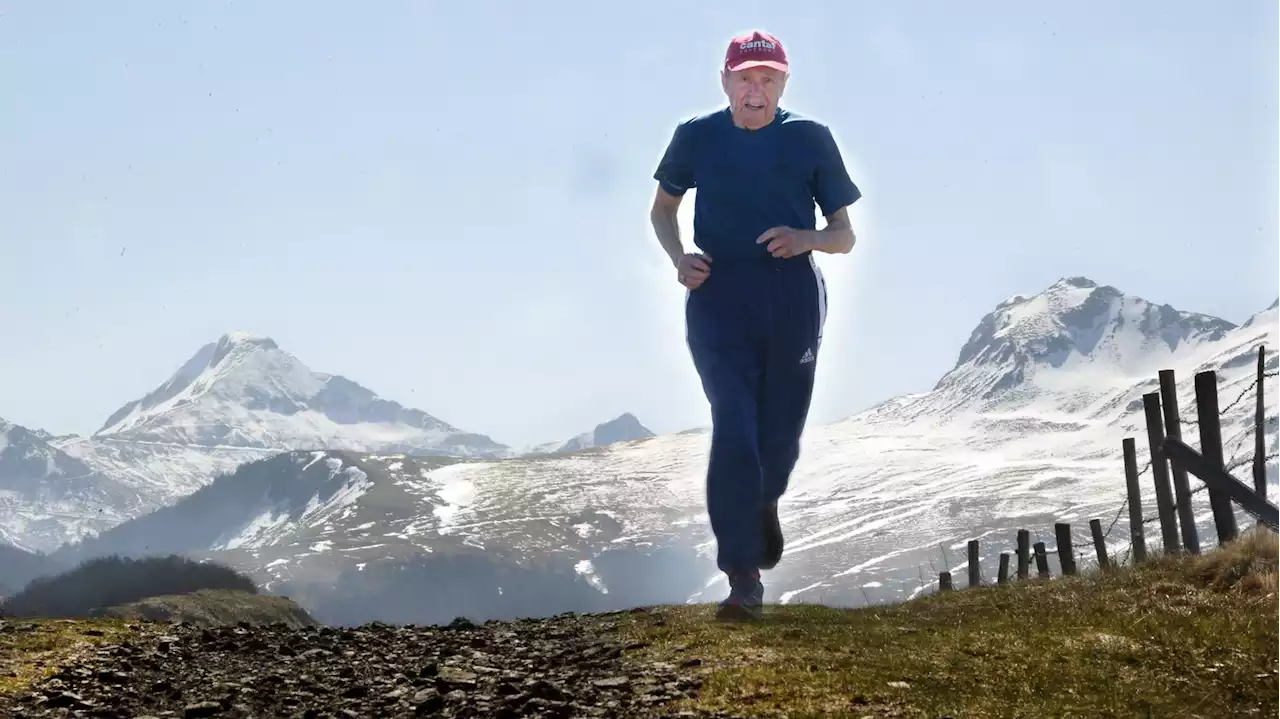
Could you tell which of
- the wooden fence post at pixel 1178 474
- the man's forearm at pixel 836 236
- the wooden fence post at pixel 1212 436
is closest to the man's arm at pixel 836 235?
the man's forearm at pixel 836 236

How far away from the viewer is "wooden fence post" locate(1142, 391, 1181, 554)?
1677 cm

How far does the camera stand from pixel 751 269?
1148 centimetres

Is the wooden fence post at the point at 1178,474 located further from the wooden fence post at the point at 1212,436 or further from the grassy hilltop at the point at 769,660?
the grassy hilltop at the point at 769,660

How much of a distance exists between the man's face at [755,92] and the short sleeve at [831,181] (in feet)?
1.64

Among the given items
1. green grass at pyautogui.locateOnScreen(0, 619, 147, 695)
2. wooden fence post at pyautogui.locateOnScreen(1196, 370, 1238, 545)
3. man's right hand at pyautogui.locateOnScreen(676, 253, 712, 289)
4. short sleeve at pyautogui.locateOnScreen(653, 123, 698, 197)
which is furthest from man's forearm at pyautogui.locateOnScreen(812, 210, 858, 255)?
green grass at pyautogui.locateOnScreen(0, 619, 147, 695)

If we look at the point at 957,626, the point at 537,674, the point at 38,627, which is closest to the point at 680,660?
the point at 537,674

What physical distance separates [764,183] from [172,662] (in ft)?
20.1

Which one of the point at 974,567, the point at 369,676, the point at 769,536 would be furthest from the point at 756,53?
the point at 974,567

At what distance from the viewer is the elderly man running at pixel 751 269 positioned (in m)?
11.4

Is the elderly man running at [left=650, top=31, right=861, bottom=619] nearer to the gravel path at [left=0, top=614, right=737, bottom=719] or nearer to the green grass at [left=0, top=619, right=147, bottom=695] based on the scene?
the gravel path at [left=0, top=614, right=737, bottom=719]

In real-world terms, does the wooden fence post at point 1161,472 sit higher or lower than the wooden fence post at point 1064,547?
higher

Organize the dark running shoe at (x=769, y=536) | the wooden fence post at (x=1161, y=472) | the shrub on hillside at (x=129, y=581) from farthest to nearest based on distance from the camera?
the shrub on hillside at (x=129, y=581), the wooden fence post at (x=1161, y=472), the dark running shoe at (x=769, y=536)

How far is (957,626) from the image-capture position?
400 inches

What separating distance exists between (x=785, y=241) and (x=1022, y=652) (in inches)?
161
